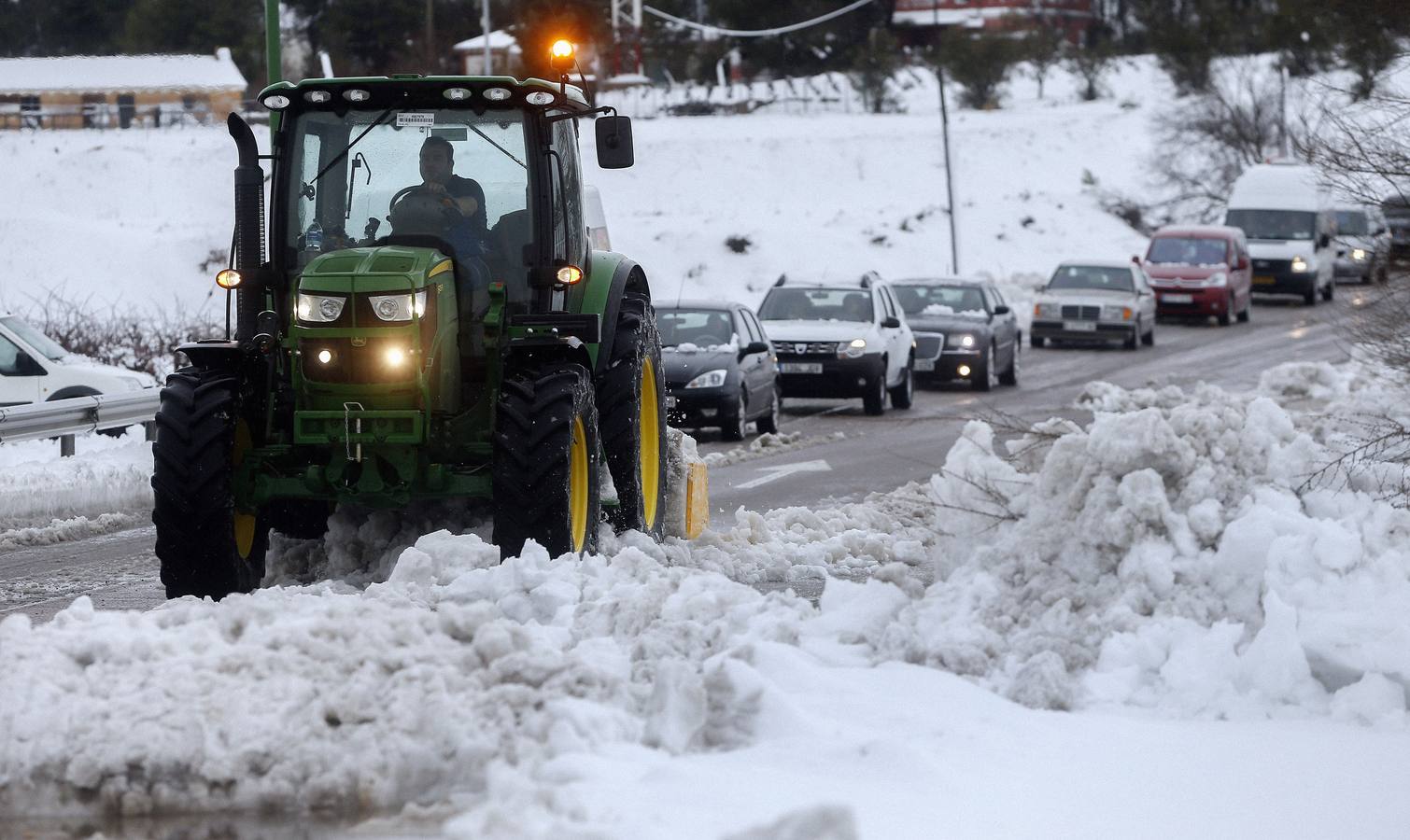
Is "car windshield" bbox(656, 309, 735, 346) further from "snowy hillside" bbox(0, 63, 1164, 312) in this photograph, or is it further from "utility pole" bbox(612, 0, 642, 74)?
"utility pole" bbox(612, 0, 642, 74)

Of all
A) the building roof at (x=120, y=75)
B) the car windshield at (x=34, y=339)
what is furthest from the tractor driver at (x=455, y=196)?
the building roof at (x=120, y=75)

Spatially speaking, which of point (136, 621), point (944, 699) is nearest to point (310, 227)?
point (136, 621)

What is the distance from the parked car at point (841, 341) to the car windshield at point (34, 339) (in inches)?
328

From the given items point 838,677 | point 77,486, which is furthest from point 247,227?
point 77,486

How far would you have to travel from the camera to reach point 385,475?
9859 millimetres

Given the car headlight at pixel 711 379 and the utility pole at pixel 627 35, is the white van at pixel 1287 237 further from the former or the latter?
the utility pole at pixel 627 35

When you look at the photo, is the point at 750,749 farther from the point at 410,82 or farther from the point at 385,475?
the point at 410,82

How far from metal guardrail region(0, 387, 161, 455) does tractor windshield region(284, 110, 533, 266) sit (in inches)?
223

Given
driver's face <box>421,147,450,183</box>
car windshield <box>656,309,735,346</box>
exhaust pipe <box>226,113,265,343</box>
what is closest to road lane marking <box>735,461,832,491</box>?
car windshield <box>656,309,735,346</box>

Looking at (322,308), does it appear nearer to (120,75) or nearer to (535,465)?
(535,465)

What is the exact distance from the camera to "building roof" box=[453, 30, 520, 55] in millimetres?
71812

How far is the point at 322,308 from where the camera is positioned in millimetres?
9594

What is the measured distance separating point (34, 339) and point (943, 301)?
45.3 feet

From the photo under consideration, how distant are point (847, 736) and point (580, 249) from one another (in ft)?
16.5
